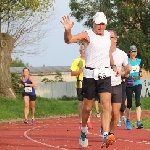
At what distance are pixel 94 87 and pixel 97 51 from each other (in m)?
0.61

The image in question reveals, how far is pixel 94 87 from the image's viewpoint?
32.2ft

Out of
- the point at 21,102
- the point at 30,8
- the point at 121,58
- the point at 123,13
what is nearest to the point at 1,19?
the point at 30,8

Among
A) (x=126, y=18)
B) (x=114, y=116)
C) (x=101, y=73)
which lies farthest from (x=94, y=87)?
(x=126, y=18)

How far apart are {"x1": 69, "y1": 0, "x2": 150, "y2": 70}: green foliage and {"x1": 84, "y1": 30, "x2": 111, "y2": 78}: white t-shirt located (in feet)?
127

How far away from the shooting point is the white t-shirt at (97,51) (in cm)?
960

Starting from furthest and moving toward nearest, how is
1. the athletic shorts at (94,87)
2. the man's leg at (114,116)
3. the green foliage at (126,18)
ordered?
the green foliage at (126,18) → the man's leg at (114,116) → the athletic shorts at (94,87)

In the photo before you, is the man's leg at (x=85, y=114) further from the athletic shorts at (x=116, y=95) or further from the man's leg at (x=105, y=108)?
the athletic shorts at (x=116, y=95)

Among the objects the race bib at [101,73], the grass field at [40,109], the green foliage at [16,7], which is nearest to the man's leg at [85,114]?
the race bib at [101,73]

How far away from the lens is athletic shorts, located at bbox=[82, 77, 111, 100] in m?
9.74

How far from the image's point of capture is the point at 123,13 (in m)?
49.1

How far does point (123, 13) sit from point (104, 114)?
131 ft

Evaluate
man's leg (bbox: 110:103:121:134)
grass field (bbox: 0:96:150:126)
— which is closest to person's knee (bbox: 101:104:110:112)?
man's leg (bbox: 110:103:121:134)

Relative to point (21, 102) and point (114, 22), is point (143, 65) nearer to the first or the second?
point (114, 22)

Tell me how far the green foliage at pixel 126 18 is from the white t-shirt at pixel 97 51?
127 ft
